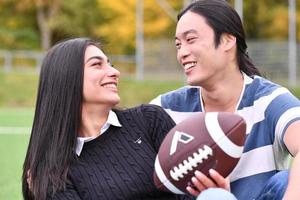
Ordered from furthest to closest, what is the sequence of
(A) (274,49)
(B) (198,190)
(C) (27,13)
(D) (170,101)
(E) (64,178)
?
(C) (27,13), (A) (274,49), (D) (170,101), (E) (64,178), (B) (198,190)

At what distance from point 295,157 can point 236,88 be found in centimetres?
60

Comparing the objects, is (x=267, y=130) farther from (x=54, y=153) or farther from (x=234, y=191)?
(x=54, y=153)

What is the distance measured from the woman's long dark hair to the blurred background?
1559cm

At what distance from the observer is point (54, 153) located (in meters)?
3.03

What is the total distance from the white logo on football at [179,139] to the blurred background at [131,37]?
637 inches

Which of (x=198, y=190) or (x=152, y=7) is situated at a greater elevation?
(x=198, y=190)

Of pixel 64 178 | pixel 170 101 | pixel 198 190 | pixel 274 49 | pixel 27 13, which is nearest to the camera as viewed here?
pixel 198 190

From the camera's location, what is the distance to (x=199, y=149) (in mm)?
2543

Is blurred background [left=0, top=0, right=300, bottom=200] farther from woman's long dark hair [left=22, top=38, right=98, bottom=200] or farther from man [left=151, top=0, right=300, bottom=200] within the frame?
man [left=151, top=0, right=300, bottom=200]

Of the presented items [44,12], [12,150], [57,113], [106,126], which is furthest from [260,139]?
[44,12]

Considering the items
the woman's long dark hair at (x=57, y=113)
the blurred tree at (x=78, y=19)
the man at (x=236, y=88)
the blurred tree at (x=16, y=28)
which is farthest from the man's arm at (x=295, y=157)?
the blurred tree at (x=16, y=28)

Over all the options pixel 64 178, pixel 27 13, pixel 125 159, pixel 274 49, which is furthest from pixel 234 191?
pixel 27 13

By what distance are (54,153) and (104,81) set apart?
0.40 metres

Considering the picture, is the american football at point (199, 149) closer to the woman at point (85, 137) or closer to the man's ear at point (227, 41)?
the woman at point (85, 137)
